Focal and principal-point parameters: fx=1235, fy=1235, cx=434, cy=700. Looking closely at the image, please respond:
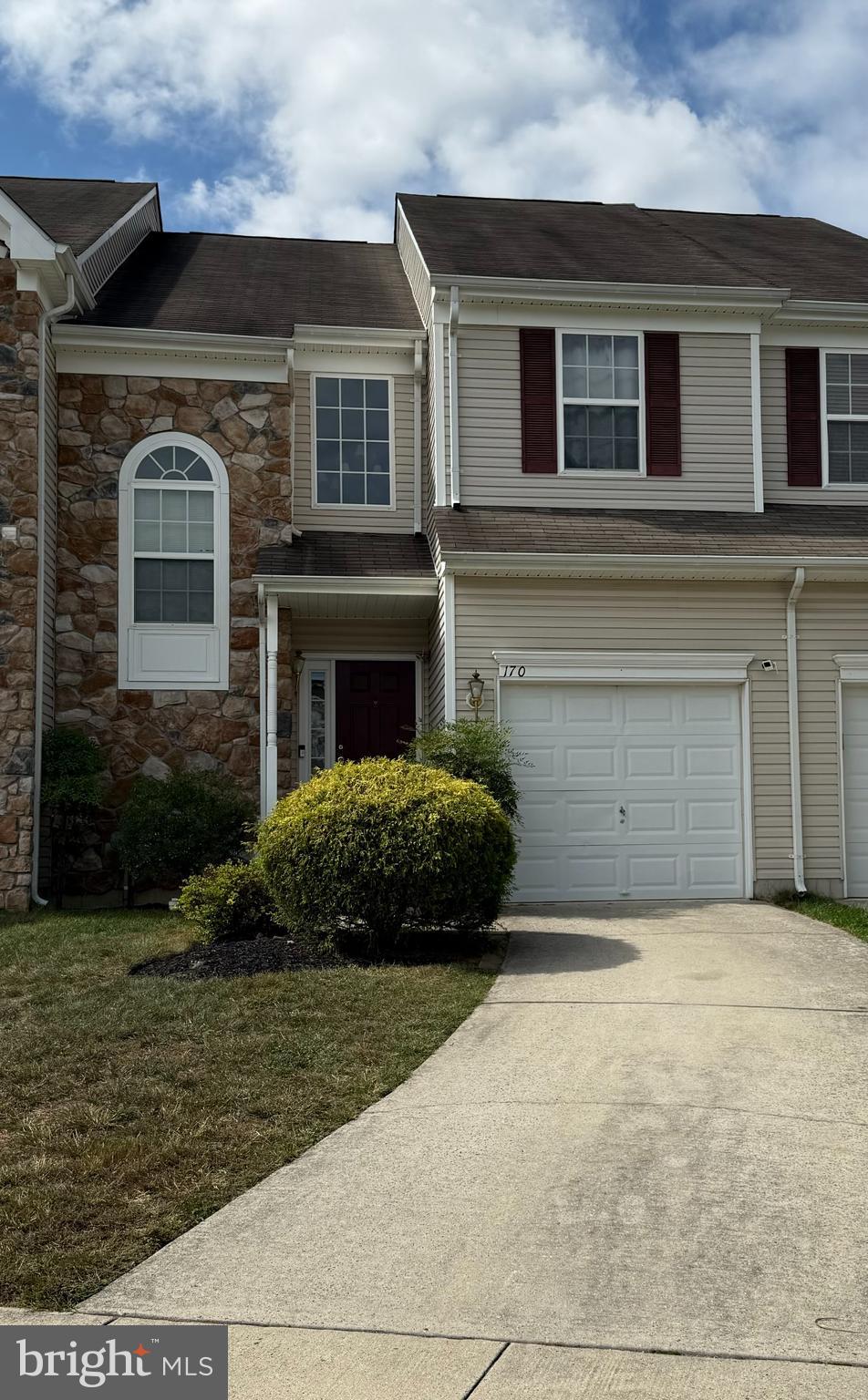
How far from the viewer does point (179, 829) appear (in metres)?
12.0

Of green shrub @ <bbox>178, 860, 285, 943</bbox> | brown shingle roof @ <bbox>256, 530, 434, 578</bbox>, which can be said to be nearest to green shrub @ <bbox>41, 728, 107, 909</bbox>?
brown shingle roof @ <bbox>256, 530, 434, 578</bbox>

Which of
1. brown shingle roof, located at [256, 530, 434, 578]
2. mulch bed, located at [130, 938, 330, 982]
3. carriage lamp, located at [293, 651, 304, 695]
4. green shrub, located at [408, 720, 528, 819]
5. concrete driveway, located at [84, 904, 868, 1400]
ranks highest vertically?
brown shingle roof, located at [256, 530, 434, 578]

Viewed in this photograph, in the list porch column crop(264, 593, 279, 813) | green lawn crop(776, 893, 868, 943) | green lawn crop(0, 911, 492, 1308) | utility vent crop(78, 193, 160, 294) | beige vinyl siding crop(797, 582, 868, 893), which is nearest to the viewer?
green lawn crop(0, 911, 492, 1308)

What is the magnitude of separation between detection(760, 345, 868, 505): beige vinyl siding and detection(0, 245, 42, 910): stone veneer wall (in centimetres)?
785

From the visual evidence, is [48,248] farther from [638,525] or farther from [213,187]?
[638,525]

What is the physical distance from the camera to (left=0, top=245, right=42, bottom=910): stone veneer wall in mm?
11562

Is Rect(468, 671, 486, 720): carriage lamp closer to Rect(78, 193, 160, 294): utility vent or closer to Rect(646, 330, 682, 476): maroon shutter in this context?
Rect(646, 330, 682, 476): maroon shutter

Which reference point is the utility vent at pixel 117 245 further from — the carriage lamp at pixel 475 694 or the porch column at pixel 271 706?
the carriage lamp at pixel 475 694

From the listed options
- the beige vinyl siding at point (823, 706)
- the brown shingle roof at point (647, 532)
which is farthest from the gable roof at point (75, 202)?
the beige vinyl siding at point (823, 706)

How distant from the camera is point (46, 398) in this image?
500 inches

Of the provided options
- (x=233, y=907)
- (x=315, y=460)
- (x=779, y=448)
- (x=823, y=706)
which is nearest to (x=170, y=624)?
(x=315, y=460)

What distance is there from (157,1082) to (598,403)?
9.55 m

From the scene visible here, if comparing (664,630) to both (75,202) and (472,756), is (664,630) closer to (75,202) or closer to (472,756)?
(472,756)

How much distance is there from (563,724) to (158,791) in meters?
4.10
